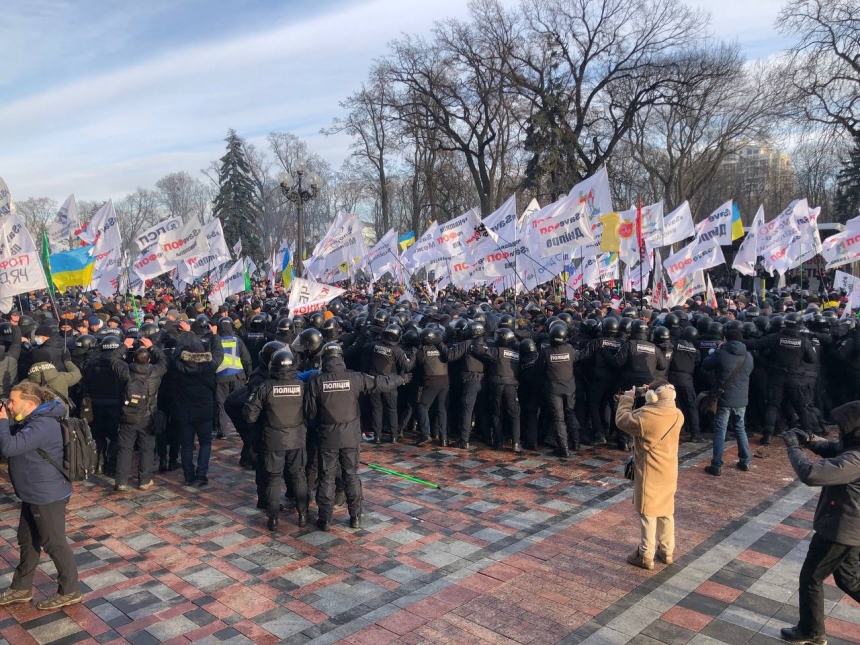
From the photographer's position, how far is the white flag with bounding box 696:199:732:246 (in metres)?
14.7

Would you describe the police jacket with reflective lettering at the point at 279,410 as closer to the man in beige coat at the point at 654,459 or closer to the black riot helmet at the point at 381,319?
the man in beige coat at the point at 654,459

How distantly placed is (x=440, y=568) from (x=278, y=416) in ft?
7.18

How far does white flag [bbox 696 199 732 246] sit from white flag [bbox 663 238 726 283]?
191 millimetres

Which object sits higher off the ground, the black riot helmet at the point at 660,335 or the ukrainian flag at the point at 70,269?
the ukrainian flag at the point at 70,269

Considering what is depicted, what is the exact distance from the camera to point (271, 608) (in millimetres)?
5117

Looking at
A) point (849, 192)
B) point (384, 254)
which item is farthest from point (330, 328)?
point (849, 192)

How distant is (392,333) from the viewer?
959 centimetres

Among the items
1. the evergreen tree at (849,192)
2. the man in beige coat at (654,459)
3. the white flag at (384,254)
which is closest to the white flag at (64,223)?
the white flag at (384,254)

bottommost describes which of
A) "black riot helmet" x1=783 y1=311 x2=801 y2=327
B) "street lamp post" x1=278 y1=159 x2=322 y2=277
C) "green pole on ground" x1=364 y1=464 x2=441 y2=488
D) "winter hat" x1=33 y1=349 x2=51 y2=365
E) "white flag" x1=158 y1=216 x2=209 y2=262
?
"green pole on ground" x1=364 y1=464 x2=441 y2=488

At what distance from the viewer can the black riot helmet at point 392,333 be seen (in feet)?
31.5

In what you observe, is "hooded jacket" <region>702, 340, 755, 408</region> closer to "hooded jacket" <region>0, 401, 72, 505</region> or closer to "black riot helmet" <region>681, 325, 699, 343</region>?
"black riot helmet" <region>681, 325, 699, 343</region>

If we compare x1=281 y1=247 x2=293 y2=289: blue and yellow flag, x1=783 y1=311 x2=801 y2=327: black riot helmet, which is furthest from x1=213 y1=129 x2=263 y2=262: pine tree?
x1=783 y1=311 x2=801 y2=327: black riot helmet

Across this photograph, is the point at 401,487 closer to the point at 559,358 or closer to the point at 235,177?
the point at 559,358

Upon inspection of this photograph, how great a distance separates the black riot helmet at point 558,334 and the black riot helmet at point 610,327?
71 centimetres
